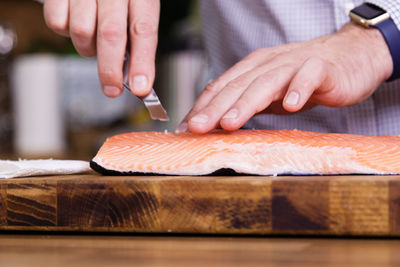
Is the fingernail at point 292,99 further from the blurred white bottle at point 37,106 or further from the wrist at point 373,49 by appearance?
the blurred white bottle at point 37,106

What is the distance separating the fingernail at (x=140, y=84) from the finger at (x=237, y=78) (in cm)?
17

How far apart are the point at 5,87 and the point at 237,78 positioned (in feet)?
9.84

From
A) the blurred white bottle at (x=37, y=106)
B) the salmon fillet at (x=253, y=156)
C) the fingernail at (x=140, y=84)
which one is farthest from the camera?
the blurred white bottle at (x=37, y=106)

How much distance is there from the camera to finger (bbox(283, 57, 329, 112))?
1.13 m

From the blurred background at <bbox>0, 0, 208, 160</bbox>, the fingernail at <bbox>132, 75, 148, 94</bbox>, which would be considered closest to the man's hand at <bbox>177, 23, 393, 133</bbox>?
the fingernail at <bbox>132, 75, 148, 94</bbox>

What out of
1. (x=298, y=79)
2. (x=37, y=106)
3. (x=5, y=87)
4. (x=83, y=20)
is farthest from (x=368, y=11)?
(x=5, y=87)

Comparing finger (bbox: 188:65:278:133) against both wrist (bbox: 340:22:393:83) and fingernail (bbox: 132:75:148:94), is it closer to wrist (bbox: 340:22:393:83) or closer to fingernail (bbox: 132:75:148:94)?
fingernail (bbox: 132:75:148:94)

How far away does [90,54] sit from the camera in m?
1.36

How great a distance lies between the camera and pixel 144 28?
4.06ft

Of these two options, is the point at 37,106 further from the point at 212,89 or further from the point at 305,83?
the point at 305,83

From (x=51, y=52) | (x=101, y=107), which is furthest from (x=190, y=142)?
(x=101, y=107)

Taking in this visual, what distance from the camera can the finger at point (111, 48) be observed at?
1214 mm

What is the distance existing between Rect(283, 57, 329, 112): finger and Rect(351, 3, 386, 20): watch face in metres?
0.28

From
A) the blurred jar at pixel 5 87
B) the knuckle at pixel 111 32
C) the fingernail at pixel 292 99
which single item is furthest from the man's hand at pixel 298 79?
the blurred jar at pixel 5 87
